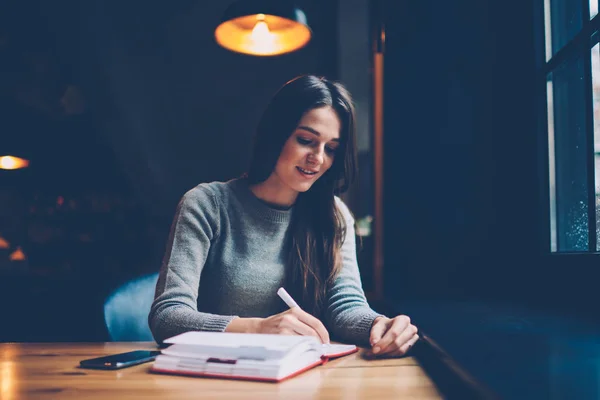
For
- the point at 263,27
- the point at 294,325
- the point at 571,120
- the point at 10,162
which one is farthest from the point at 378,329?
the point at 10,162

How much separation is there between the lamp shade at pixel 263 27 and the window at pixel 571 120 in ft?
3.09

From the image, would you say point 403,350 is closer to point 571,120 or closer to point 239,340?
point 239,340

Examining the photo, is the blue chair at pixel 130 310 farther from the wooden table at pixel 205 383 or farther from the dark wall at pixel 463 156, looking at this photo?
the dark wall at pixel 463 156

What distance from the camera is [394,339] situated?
1.08 metres

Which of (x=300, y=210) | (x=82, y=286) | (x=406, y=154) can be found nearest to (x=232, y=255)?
(x=300, y=210)

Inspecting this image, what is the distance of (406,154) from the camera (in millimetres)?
2059

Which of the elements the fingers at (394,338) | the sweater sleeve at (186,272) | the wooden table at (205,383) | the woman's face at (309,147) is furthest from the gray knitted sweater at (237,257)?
the wooden table at (205,383)

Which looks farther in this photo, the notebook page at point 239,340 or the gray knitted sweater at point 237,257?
the gray knitted sweater at point 237,257

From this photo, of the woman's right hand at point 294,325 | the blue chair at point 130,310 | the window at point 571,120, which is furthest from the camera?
the blue chair at point 130,310

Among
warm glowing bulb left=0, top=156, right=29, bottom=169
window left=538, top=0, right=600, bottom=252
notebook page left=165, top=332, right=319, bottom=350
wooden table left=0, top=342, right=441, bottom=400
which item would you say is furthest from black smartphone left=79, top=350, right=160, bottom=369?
warm glowing bulb left=0, top=156, right=29, bottom=169

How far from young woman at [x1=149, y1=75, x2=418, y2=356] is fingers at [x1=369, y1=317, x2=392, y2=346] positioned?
22cm

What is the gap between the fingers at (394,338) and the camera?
1.07m

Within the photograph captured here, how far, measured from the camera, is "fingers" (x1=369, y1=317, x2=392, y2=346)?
3.64 ft

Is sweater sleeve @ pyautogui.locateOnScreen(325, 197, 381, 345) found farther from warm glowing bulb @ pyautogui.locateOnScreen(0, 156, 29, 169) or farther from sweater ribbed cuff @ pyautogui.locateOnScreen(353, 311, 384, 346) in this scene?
warm glowing bulb @ pyautogui.locateOnScreen(0, 156, 29, 169)
